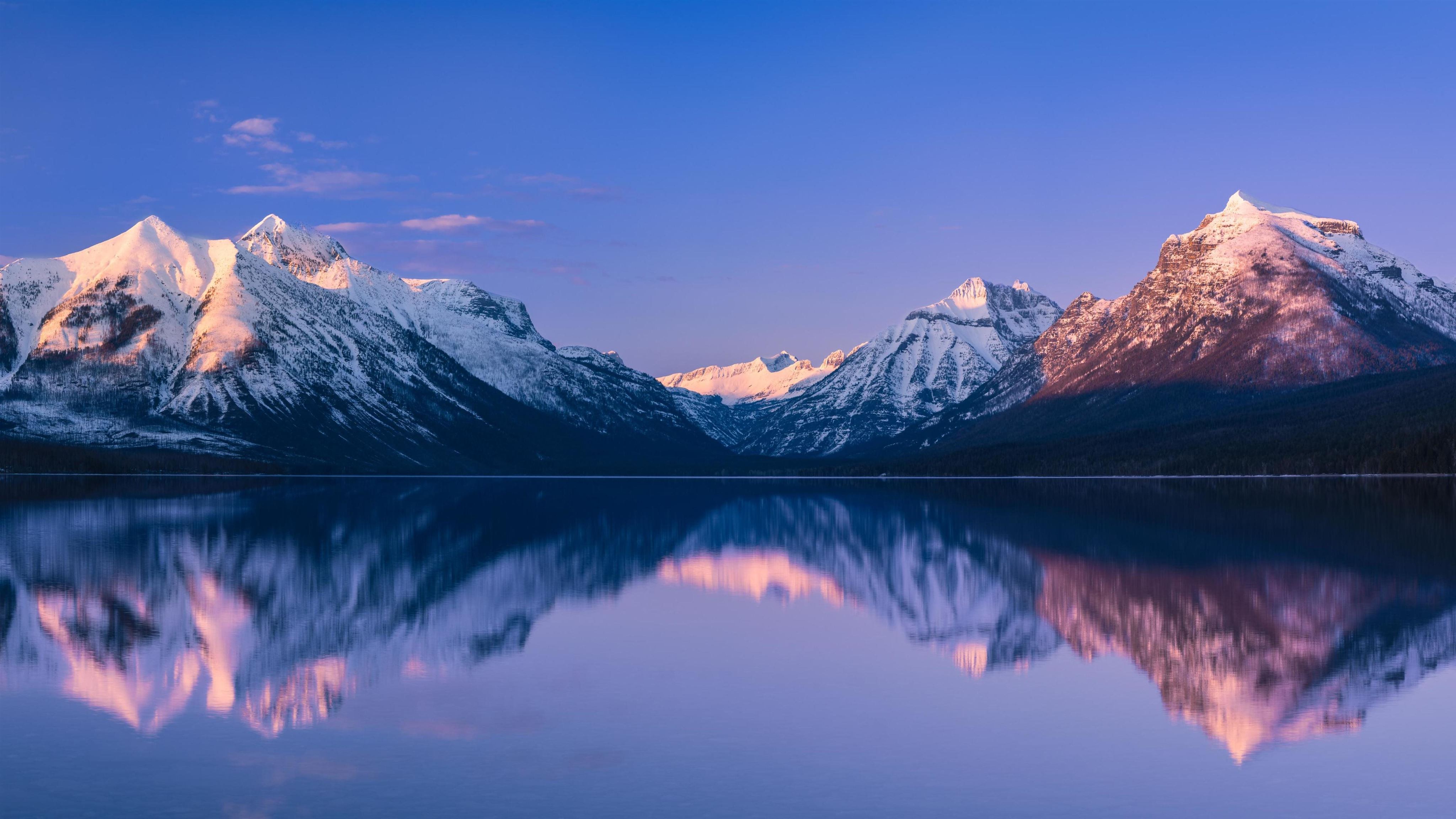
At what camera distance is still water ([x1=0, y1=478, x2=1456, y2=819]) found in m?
26.0

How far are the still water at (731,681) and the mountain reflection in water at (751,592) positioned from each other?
0.28 meters

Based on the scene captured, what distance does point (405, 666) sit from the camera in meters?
40.3

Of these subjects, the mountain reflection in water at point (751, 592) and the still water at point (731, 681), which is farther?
the mountain reflection in water at point (751, 592)

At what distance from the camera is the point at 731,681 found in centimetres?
3828

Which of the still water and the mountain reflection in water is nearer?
the still water

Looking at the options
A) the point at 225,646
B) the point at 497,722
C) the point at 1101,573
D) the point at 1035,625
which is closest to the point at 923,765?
the point at 497,722

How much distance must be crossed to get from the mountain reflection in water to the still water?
0.28 metres

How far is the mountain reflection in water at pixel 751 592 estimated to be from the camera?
3691 cm

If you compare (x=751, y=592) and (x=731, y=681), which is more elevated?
(x=751, y=592)

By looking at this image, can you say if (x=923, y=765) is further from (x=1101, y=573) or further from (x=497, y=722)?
(x=1101, y=573)

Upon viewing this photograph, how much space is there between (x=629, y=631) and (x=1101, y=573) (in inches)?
1101

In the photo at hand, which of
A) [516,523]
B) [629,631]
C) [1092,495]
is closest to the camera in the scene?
[629,631]

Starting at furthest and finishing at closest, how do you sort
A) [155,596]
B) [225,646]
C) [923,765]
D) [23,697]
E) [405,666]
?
[155,596], [225,646], [405,666], [23,697], [923,765]

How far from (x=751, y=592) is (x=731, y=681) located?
2388 cm
